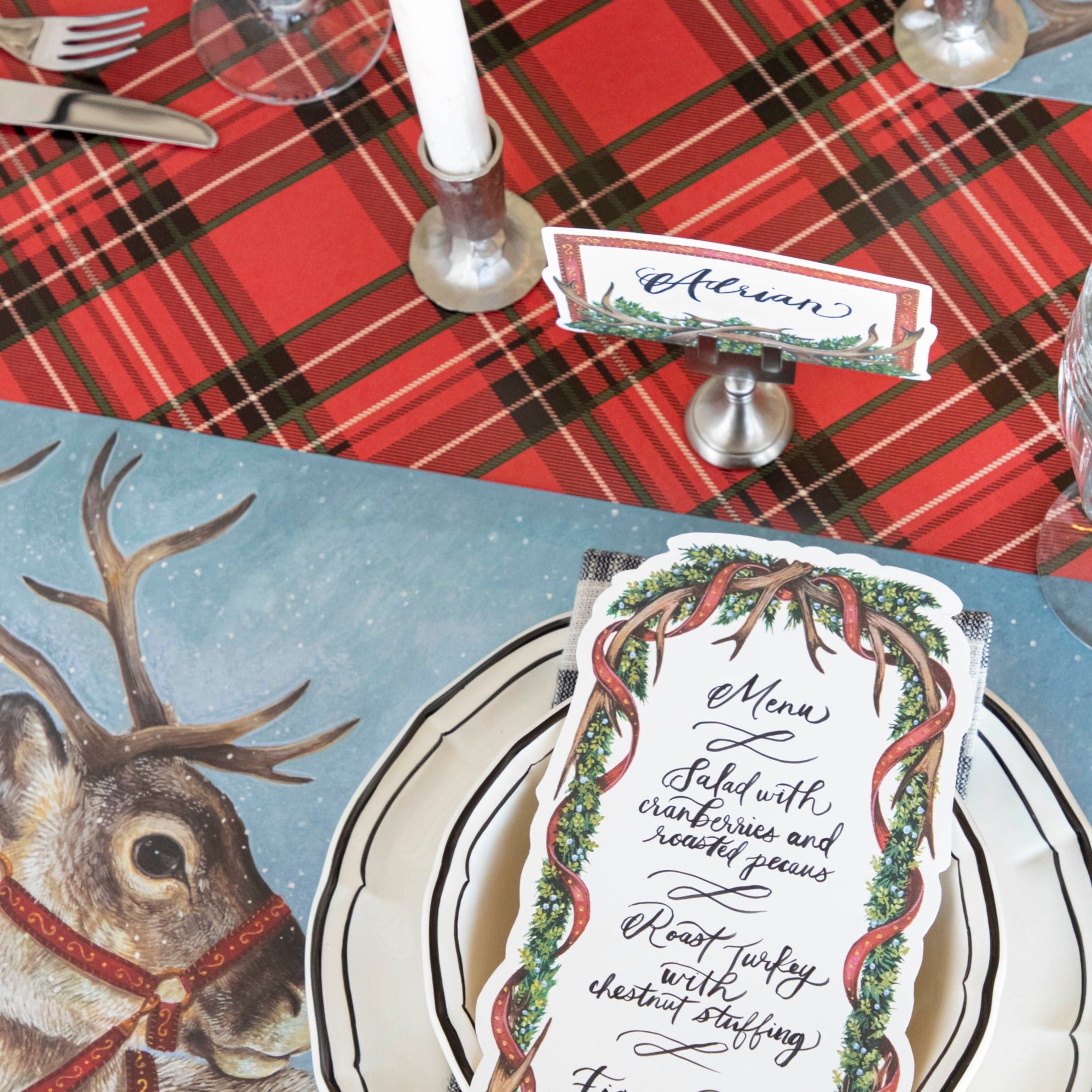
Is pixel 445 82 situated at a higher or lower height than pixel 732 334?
higher

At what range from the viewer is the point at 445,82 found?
0.59m

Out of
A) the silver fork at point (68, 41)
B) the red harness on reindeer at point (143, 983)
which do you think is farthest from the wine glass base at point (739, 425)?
the silver fork at point (68, 41)

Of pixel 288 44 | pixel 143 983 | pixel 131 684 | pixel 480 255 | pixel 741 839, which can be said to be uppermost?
pixel 288 44

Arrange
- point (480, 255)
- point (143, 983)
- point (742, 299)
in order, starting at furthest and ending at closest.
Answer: point (480, 255), point (143, 983), point (742, 299)

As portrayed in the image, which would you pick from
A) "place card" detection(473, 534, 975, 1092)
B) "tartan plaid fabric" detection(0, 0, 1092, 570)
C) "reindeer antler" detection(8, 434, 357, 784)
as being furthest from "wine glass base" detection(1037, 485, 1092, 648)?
"reindeer antler" detection(8, 434, 357, 784)

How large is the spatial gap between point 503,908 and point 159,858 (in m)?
0.20

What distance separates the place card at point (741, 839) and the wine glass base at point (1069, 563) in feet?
0.41

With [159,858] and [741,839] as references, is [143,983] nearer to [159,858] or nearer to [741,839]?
[159,858]

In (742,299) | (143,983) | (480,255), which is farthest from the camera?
(480,255)

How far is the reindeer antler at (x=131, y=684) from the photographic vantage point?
0.64 meters

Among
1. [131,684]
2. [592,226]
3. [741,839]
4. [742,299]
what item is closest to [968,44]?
[592,226]

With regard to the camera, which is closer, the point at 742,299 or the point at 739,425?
the point at 742,299

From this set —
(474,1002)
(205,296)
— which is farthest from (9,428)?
(474,1002)

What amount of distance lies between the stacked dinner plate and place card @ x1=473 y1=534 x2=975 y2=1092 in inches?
1.5
